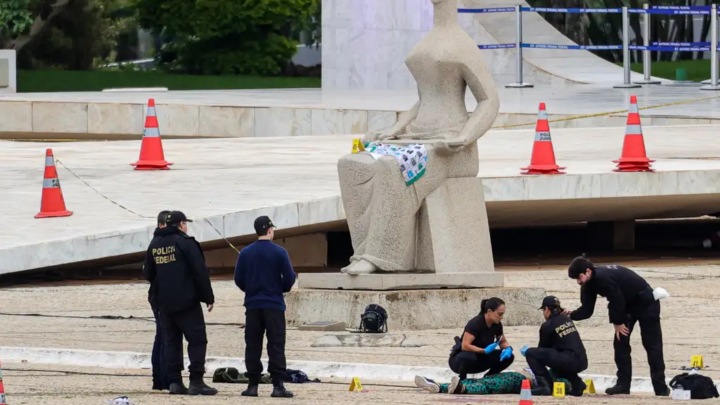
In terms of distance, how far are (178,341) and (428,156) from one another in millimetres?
3068

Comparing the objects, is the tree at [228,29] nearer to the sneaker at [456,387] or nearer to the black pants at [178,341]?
the black pants at [178,341]

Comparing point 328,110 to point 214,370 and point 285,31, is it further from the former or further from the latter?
point 285,31

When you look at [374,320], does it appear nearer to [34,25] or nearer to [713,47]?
[713,47]

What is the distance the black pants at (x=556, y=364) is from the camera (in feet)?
32.2

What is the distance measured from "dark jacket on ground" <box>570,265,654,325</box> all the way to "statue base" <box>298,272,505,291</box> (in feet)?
6.45

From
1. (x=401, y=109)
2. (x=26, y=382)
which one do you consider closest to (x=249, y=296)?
(x=26, y=382)

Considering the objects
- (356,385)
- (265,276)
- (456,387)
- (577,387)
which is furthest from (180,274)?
(577,387)

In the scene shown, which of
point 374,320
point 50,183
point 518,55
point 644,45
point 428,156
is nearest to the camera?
point 374,320

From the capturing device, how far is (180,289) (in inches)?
375

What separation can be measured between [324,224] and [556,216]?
3059 mm

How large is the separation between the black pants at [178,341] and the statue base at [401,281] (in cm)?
263

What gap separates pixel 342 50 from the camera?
3031 centimetres

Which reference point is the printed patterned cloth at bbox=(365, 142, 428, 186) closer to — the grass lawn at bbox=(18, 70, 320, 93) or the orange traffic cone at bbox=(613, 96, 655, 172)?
the orange traffic cone at bbox=(613, 96, 655, 172)

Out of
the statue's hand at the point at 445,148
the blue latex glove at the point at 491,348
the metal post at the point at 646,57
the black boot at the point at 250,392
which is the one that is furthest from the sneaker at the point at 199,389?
the metal post at the point at 646,57
